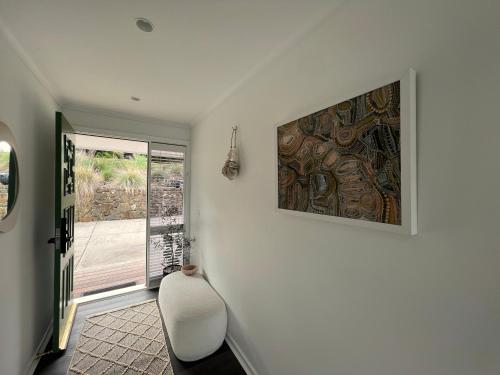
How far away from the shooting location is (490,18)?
2.07ft

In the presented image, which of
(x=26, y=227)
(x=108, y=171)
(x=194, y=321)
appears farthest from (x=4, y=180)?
(x=108, y=171)

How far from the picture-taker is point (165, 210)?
315 cm

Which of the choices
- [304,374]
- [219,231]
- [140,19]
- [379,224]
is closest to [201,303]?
[219,231]

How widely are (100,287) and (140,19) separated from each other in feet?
10.7

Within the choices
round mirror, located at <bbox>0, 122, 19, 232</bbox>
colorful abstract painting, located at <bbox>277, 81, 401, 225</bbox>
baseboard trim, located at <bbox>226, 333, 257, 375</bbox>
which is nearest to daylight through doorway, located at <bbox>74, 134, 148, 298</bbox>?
baseboard trim, located at <bbox>226, 333, 257, 375</bbox>

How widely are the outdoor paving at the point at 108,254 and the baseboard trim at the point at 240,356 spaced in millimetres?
1864

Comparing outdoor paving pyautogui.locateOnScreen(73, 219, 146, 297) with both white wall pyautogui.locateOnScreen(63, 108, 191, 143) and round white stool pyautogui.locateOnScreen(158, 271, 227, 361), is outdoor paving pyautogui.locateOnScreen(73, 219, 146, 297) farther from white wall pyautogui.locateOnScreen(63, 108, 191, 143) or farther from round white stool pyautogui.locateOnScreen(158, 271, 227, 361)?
white wall pyautogui.locateOnScreen(63, 108, 191, 143)

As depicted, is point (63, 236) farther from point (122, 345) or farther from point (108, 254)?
point (108, 254)

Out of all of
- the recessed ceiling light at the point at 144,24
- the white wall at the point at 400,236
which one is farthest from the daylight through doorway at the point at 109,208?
the recessed ceiling light at the point at 144,24

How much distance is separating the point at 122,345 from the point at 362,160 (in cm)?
245

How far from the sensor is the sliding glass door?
9.93ft

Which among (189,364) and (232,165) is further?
(232,165)

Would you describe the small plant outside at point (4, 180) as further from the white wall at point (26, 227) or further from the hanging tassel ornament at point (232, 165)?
the hanging tassel ornament at point (232, 165)

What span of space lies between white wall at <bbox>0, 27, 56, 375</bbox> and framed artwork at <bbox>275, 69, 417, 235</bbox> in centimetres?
178
